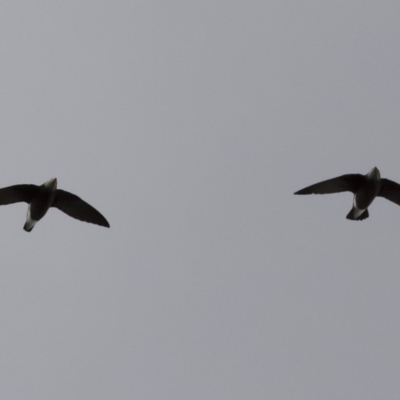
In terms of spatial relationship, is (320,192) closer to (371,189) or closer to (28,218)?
(371,189)

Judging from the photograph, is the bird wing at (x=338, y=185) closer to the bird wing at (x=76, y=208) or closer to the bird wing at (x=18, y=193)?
the bird wing at (x=76, y=208)

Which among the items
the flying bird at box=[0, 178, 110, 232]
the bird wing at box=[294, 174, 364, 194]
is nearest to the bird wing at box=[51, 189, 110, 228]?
the flying bird at box=[0, 178, 110, 232]

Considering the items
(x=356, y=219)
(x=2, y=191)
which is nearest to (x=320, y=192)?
(x=356, y=219)

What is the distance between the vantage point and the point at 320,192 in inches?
1022

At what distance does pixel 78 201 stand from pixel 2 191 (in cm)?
177

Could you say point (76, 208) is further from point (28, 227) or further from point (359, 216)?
point (359, 216)

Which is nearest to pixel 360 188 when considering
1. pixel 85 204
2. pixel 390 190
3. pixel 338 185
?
pixel 338 185

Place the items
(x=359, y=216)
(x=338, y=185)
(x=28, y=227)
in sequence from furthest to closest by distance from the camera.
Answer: (x=359, y=216) < (x=338, y=185) < (x=28, y=227)

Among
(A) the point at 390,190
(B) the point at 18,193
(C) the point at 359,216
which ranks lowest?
(B) the point at 18,193

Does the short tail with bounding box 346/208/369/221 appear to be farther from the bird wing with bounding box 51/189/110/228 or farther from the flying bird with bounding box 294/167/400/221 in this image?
the bird wing with bounding box 51/189/110/228

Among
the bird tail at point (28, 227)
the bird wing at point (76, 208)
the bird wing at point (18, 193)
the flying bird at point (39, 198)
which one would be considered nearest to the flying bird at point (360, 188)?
the bird wing at point (76, 208)

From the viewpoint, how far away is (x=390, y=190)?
85.5ft

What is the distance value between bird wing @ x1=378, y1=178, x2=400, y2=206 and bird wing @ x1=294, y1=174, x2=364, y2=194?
24.0 inches

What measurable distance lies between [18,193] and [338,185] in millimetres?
7033
